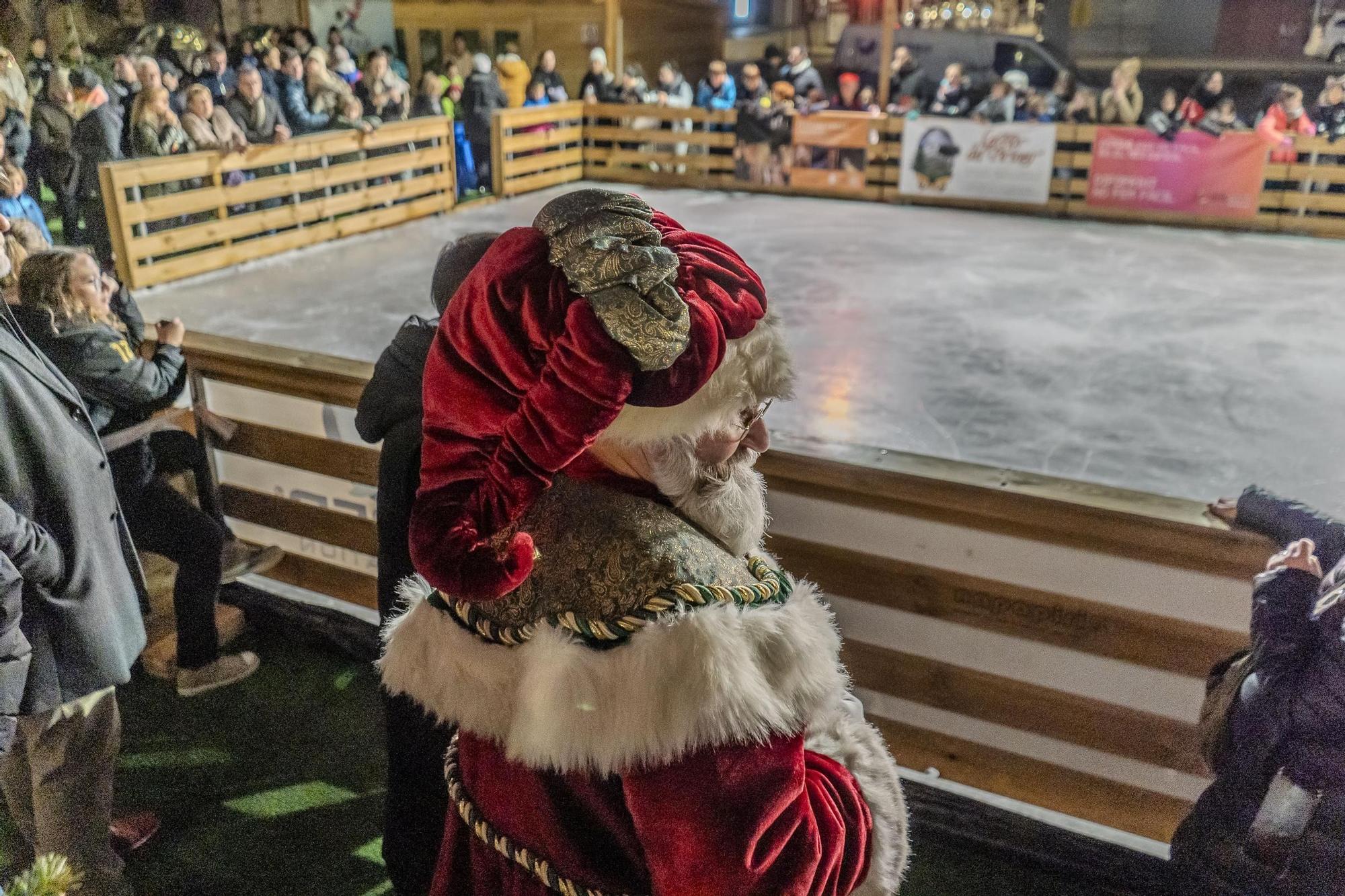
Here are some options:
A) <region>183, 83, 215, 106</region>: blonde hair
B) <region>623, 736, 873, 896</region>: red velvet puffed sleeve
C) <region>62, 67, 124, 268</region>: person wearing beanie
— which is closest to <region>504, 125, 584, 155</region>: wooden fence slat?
<region>183, 83, 215, 106</region>: blonde hair

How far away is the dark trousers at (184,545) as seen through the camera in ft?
7.69

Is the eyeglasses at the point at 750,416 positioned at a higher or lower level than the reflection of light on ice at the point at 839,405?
higher

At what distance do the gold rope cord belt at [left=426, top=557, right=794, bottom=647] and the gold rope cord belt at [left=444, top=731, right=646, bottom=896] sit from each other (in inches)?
8.3

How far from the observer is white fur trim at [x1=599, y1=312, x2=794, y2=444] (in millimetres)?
876

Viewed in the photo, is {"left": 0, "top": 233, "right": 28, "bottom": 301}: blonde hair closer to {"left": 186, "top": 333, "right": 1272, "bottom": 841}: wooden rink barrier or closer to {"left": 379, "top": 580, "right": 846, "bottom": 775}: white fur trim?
{"left": 186, "top": 333, "right": 1272, "bottom": 841}: wooden rink barrier

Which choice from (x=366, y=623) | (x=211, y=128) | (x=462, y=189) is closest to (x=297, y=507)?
(x=366, y=623)

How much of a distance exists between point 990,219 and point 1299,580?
7.74 metres

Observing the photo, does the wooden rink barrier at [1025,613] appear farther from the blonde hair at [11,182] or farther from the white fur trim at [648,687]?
the blonde hair at [11,182]

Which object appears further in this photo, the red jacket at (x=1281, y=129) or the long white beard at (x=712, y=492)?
the red jacket at (x=1281, y=129)

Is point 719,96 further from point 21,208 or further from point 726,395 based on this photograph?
point 726,395

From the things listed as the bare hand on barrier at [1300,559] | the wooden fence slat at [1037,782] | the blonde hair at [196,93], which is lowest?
the wooden fence slat at [1037,782]

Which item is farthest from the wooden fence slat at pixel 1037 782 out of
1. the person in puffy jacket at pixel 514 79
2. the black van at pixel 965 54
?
the black van at pixel 965 54

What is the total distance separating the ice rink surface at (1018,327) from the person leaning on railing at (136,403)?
216 centimetres

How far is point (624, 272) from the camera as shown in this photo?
0.79m
